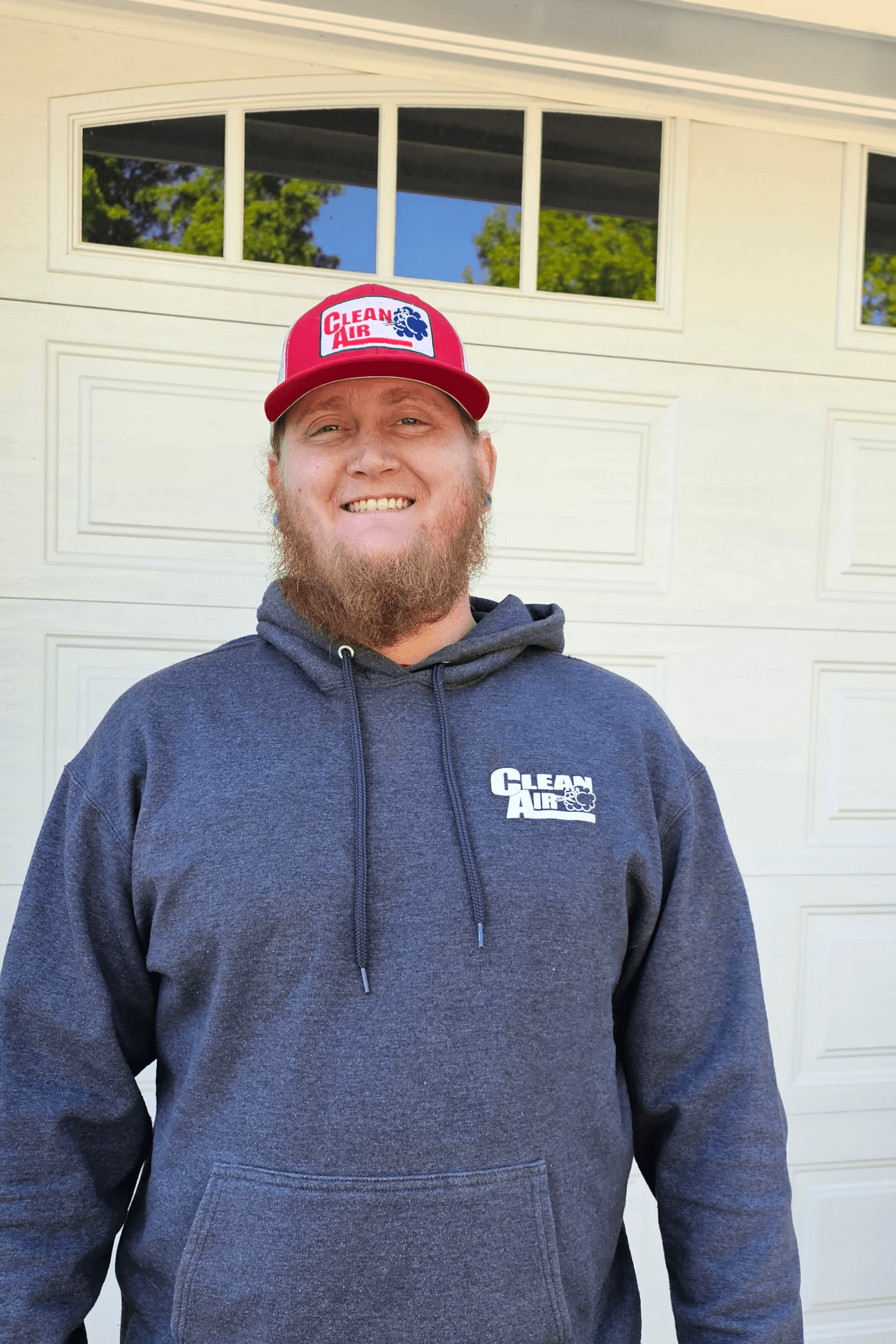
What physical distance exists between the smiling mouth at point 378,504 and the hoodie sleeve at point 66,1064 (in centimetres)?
49

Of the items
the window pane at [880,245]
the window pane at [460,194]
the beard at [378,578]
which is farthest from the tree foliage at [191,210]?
the window pane at [880,245]

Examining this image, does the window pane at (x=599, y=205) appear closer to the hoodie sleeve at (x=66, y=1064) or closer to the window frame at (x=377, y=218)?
the window frame at (x=377, y=218)

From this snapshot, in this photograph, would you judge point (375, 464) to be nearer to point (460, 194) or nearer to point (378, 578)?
point (378, 578)

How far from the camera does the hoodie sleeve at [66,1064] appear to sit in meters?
1.21

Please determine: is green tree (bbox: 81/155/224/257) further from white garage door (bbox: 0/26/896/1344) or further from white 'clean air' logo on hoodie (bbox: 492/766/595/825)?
white 'clean air' logo on hoodie (bbox: 492/766/595/825)

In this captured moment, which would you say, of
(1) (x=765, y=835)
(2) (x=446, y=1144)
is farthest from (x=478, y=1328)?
(1) (x=765, y=835)

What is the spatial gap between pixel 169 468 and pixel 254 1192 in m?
1.46

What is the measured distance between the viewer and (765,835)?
2461 millimetres

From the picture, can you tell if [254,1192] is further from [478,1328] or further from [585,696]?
[585,696]

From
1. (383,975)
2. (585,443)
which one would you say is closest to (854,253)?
(585,443)

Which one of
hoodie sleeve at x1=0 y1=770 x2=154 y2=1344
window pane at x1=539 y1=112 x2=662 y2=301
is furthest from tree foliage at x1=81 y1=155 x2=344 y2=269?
hoodie sleeve at x1=0 y1=770 x2=154 y2=1344

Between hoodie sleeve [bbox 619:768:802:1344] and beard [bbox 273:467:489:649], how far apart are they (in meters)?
0.41

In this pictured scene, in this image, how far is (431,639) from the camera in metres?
1.43

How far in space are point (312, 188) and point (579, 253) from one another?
0.60 meters
